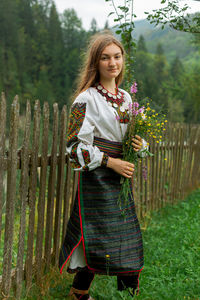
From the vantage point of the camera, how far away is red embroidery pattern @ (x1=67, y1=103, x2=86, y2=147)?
5.71 feet

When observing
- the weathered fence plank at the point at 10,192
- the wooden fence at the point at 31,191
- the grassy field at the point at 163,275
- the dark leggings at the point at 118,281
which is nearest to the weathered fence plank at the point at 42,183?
the wooden fence at the point at 31,191

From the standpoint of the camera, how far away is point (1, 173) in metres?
1.92

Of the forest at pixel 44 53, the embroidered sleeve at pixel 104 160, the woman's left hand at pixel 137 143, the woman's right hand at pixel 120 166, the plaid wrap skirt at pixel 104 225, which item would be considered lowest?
the plaid wrap skirt at pixel 104 225

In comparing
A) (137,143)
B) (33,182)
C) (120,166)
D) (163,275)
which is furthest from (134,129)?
(163,275)

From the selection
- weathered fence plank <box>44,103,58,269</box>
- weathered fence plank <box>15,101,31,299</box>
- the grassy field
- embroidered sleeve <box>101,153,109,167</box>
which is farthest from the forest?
embroidered sleeve <box>101,153,109,167</box>

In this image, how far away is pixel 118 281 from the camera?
1.98 metres

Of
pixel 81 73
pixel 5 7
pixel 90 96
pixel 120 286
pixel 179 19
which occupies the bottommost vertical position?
pixel 120 286

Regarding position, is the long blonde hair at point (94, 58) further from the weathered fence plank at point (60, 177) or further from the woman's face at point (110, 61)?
the weathered fence plank at point (60, 177)

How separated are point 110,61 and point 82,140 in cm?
56

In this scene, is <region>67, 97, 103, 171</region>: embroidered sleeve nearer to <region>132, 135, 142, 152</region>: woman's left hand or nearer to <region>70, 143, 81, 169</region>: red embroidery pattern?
<region>70, 143, 81, 169</region>: red embroidery pattern

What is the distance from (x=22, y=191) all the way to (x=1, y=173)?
0.79 feet

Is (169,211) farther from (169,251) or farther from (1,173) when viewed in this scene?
(1,173)

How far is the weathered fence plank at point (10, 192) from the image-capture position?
6.32 ft

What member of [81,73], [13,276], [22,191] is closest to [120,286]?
[13,276]
